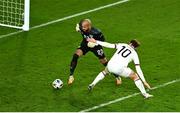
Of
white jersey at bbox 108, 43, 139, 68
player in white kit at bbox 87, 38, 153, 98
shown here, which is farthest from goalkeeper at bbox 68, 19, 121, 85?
white jersey at bbox 108, 43, 139, 68

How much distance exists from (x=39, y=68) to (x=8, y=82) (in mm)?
1409

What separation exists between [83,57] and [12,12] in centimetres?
514

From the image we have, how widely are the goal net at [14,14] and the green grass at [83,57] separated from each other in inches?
18.7

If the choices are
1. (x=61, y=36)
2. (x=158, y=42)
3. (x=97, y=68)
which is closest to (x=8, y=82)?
(x=97, y=68)

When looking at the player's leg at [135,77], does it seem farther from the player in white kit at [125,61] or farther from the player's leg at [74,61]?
the player's leg at [74,61]

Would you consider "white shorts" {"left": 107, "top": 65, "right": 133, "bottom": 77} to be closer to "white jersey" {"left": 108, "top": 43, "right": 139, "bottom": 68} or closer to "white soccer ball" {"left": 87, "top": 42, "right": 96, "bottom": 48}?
"white jersey" {"left": 108, "top": 43, "right": 139, "bottom": 68}

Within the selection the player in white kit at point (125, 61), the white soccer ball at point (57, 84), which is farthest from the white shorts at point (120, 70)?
the white soccer ball at point (57, 84)

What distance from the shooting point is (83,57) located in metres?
17.8

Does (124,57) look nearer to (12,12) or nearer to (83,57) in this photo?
(83,57)

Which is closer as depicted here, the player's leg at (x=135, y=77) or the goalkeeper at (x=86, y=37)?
the player's leg at (x=135, y=77)

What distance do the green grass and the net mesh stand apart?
55 centimetres

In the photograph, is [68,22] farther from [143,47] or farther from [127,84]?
[127,84]

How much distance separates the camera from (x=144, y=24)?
20.4 metres

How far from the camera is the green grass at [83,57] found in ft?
47.0
